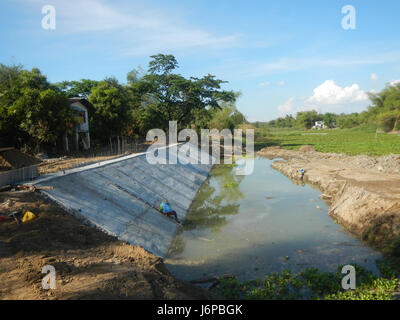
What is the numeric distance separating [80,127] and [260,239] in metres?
21.9

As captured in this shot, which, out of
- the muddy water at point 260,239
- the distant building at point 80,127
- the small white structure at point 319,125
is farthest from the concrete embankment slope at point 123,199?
the small white structure at point 319,125

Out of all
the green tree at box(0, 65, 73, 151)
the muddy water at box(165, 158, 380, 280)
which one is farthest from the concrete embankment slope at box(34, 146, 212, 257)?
the green tree at box(0, 65, 73, 151)

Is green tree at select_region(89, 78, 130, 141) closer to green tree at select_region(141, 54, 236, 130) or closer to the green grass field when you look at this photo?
green tree at select_region(141, 54, 236, 130)

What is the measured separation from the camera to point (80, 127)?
2691 centimetres

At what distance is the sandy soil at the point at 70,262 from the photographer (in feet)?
18.9

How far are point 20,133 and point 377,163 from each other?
A: 2865 centimetres

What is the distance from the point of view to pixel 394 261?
28.8 feet

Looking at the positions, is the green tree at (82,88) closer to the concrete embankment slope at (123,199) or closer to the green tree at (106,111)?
the green tree at (106,111)

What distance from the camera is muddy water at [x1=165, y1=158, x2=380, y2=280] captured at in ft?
29.5

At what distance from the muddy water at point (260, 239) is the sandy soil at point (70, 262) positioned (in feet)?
6.02

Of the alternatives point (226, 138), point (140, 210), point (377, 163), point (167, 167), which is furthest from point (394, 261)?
point (226, 138)

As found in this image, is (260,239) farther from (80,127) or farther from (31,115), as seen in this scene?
(80,127)

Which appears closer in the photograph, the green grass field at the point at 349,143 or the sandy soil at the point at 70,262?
the sandy soil at the point at 70,262
